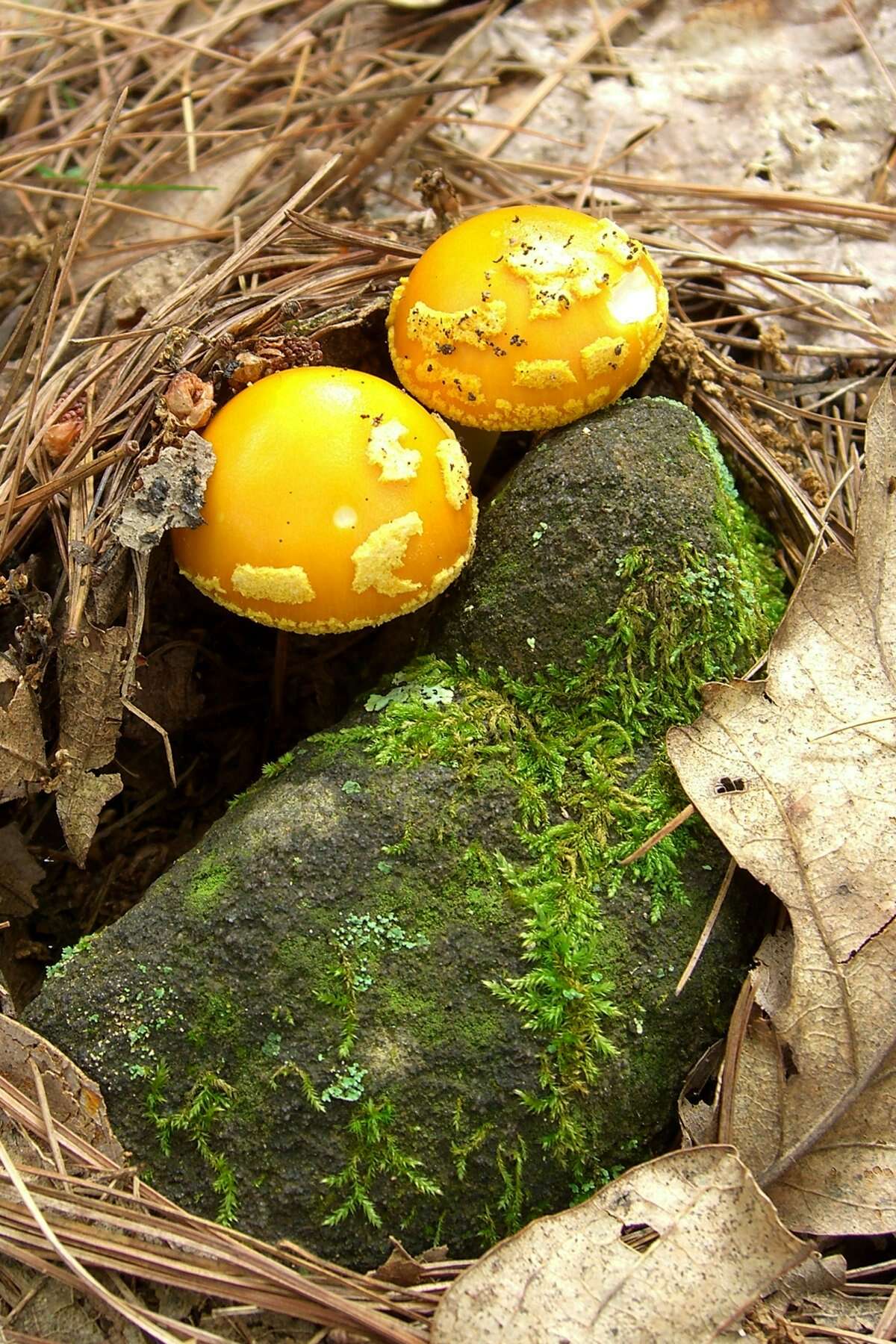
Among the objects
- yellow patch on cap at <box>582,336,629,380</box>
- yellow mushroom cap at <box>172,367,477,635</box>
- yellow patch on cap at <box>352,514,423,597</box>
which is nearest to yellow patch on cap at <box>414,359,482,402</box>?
yellow mushroom cap at <box>172,367,477,635</box>

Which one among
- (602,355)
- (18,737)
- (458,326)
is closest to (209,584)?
(18,737)

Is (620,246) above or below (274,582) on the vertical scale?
above

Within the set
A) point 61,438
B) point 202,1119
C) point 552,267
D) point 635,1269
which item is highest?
point 552,267

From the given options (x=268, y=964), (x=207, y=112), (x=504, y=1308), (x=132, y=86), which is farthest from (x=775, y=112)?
(x=504, y=1308)

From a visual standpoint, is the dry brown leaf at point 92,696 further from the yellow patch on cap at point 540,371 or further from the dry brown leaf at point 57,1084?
the yellow patch on cap at point 540,371

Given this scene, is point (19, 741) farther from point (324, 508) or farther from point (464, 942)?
point (464, 942)

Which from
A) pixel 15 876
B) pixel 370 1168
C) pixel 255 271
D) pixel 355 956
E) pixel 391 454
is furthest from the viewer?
pixel 255 271

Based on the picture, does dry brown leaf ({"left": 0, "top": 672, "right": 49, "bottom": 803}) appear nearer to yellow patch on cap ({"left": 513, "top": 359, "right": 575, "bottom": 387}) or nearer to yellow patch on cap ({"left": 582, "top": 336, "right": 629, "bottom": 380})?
yellow patch on cap ({"left": 513, "top": 359, "right": 575, "bottom": 387})

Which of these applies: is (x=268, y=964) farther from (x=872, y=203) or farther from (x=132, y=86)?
(x=132, y=86)
